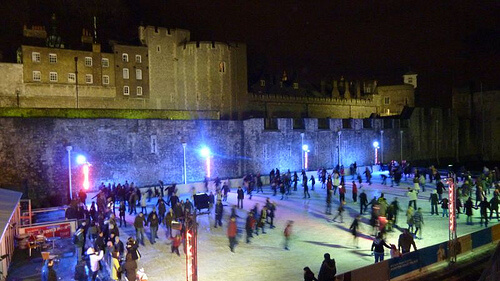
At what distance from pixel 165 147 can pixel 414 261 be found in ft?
49.9

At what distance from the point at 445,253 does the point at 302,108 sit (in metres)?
30.8

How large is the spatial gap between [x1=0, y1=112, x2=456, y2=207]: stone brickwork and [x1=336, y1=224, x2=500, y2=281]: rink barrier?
14819 mm

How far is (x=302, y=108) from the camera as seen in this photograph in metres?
39.7

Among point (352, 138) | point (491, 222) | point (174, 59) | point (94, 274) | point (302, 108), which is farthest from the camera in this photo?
point (302, 108)

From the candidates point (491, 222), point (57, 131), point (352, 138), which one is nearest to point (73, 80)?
point (57, 131)

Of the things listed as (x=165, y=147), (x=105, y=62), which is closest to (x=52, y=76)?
(x=105, y=62)

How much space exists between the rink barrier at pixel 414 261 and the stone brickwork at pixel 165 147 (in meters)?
14.8

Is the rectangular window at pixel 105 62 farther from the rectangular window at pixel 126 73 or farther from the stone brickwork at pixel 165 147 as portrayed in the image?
the stone brickwork at pixel 165 147

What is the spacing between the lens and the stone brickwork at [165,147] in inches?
685

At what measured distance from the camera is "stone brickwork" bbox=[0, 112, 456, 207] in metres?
17.4

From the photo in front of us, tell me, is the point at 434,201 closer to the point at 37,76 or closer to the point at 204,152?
the point at 204,152

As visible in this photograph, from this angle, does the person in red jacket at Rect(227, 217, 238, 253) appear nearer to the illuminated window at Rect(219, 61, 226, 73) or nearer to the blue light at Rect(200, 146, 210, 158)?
the blue light at Rect(200, 146, 210, 158)

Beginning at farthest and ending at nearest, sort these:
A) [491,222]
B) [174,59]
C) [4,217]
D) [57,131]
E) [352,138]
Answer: [174,59] < [352,138] < [57,131] < [491,222] < [4,217]

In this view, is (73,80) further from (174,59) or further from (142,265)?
(142,265)
